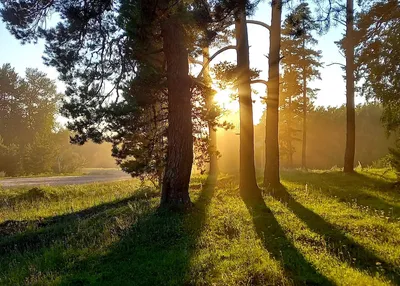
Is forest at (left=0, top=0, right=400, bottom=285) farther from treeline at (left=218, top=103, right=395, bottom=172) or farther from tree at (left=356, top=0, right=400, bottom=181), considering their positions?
treeline at (left=218, top=103, right=395, bottom=172)

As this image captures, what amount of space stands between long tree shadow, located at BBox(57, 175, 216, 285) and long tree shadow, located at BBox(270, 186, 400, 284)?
2.43 meters

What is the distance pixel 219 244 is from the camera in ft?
21.2

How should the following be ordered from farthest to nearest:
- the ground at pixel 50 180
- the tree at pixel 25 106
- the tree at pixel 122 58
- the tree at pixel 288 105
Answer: the tree at pixel 25 106 → the tree at pixel 288 105 → the ground at pixel 50 180 → the tree at pixel 122 58

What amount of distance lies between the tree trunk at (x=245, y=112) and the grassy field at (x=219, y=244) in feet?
2.87

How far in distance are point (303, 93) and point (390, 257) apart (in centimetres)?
2792

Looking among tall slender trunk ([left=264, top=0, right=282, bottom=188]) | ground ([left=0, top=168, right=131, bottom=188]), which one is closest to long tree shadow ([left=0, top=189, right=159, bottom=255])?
tall slender trunk ([left=264, top=0, right=282, bottom=188])

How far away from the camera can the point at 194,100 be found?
11.4 meters

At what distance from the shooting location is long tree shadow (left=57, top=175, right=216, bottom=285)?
5.08 m

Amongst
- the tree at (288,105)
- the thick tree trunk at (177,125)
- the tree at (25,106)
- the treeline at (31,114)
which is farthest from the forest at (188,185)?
the tree at (25,106)

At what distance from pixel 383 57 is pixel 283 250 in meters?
10.3

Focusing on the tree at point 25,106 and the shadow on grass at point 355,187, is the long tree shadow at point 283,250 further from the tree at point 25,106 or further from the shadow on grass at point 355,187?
the tree at point 25,106

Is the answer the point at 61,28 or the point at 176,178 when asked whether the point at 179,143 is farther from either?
the point at 61,28

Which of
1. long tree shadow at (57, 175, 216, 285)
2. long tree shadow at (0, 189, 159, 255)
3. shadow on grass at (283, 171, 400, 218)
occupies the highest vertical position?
shadow on grass at (283, 171, 400, 218)

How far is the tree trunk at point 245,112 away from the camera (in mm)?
11641
